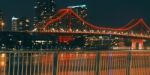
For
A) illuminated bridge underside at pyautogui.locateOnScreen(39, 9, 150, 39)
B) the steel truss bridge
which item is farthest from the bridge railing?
illuminated bridge underside at pyautogui.locateOnScreen(39, 9, 150, 39)

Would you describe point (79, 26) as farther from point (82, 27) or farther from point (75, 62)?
point (75, 62)

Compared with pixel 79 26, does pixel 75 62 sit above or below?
below

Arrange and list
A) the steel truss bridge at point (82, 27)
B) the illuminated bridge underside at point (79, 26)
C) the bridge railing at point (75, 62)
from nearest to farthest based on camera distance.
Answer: the bridge railing at point (75, 62)
the steel truss bridge at point (82, 27)
the illuminated bridge underside at point (79, 26)

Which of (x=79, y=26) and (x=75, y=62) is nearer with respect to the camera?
(x=75, y=62)

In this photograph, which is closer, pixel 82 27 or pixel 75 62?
pixel 75 62

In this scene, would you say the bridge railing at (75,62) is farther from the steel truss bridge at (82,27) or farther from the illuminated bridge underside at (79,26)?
the illuminated bridge underside at (79,26)

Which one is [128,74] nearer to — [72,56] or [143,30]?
[72,56]

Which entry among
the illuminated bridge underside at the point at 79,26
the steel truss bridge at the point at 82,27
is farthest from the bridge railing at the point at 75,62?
the illuminated bridge underside at the point at 79,26

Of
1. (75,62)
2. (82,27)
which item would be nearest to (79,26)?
(82,27)

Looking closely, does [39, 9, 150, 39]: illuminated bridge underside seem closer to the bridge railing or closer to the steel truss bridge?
the steel truss bridge
